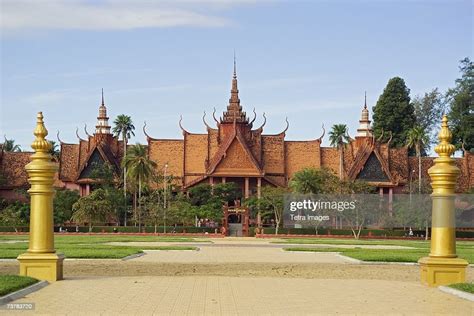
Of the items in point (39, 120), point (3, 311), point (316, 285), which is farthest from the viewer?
point (39, 120)

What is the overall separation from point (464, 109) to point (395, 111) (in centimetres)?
685

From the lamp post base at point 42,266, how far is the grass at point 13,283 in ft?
1.93

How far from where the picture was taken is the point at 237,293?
1441cm

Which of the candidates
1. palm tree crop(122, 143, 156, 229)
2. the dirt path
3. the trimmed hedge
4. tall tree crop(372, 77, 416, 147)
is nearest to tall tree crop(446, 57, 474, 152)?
tall tree crop(372, 77, 416, 147)

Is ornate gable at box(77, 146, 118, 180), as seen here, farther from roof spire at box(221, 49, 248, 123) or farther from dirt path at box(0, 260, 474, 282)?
dirt path at box(0, 260, 474, 282)

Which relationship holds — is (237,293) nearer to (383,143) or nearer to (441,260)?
(441,260)

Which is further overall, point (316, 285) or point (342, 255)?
point (342, 255)

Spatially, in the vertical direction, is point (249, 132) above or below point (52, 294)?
above

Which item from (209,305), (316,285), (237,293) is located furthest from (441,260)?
(209,305)

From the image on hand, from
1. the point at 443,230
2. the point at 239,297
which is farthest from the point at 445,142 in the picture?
the point at 239,297

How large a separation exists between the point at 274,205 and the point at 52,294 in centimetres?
5158

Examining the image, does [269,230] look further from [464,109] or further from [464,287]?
[464,287]

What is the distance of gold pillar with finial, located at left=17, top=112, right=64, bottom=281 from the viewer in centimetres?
1655

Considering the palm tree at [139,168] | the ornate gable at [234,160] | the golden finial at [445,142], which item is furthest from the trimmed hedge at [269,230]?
the golden finial at [445,142]
